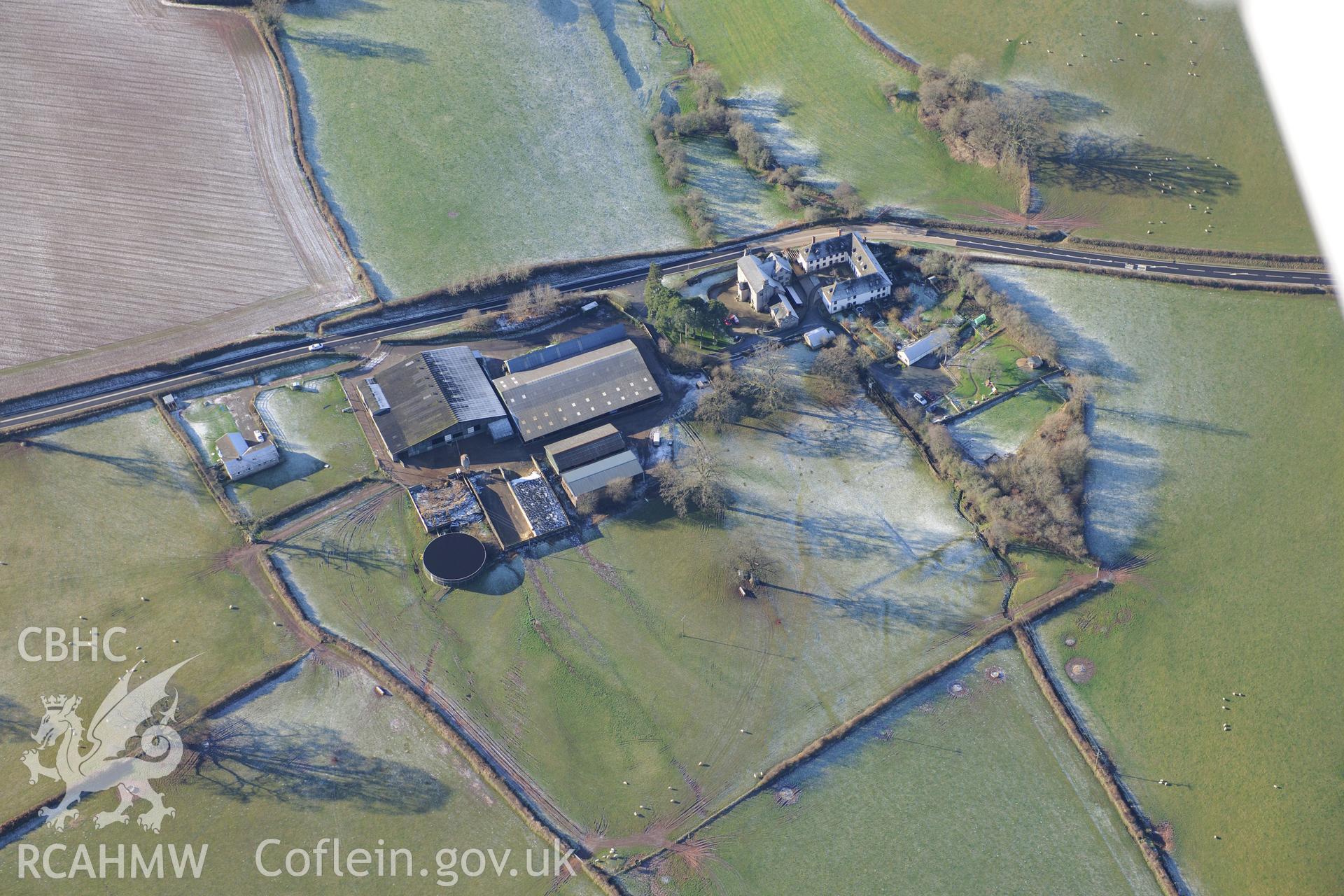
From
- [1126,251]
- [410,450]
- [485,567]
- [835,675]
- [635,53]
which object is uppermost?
[635,53]

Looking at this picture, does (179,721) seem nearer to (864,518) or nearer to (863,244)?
(864,518)

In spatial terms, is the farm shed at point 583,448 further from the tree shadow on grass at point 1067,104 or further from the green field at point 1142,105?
the tree shadow on grass at point 1067,104

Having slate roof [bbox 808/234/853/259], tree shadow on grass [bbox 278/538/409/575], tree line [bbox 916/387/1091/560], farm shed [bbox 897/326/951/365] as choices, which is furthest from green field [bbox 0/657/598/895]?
slate roof [bbox 808/234/853/259]

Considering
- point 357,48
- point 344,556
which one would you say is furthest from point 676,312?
point 357,48

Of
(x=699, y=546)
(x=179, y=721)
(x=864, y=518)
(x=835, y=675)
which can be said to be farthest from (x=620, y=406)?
(x=179, y=721)

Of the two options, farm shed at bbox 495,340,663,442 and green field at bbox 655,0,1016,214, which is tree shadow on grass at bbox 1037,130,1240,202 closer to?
green field at bbox 655,0,1016,214

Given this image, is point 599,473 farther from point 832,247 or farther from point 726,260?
point 832,247

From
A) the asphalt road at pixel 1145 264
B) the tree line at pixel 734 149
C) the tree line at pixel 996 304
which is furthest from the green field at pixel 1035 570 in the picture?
the tree line at pixel 734 149
